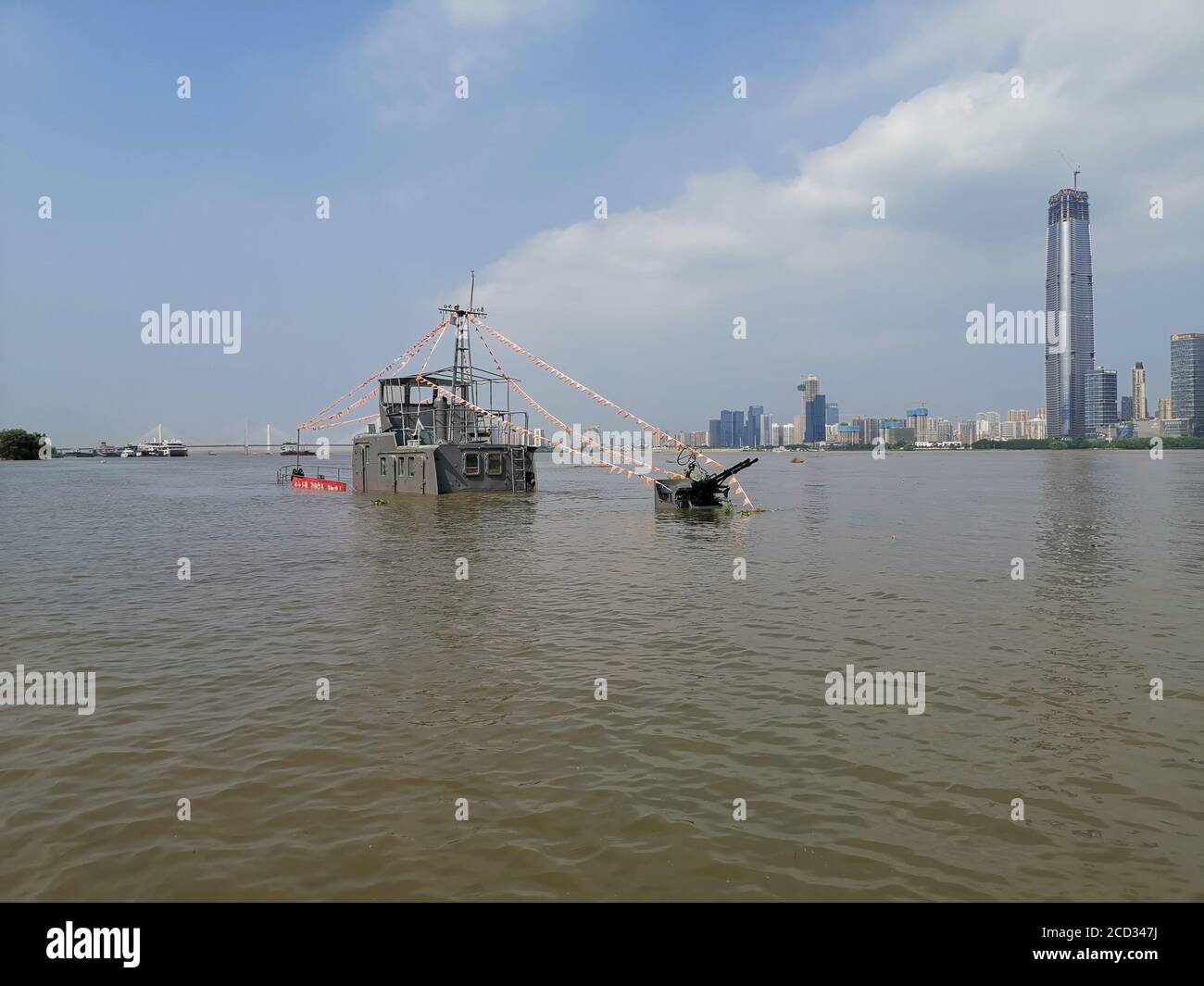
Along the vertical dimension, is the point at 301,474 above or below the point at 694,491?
above

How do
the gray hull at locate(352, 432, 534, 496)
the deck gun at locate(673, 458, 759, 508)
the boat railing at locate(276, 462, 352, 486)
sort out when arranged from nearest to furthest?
the deck gun at locate(673, 458, 759, 508)
the gray hull at locate(352, 432, 534, 496)
the boat railing at locate(276, 462, 352, 486)

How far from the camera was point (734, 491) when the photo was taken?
69250mm

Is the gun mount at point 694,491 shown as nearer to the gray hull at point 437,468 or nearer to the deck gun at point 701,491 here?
the deck gun at point 701,491

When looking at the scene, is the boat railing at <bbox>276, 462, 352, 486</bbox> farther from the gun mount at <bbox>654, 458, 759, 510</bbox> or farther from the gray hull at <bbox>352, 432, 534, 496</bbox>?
the gun mount at <bbox>654, 458, 759, 510</bbox>

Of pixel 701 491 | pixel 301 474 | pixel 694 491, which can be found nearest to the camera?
pixel 701 491

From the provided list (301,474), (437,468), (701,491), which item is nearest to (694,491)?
(701,491)

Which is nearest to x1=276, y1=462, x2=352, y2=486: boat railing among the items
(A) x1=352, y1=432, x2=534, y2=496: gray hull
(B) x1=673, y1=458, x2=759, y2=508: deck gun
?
(A) x1=352, y1=432, x2=534, y2=496: gray hull

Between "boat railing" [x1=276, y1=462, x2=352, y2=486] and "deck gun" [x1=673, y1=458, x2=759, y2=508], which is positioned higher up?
"boat railing" [x1=276, y1=462, x2=352, y2=486]

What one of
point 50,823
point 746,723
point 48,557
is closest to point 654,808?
point 746,723

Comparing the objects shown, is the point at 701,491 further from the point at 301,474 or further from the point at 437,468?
the point at 301,474
